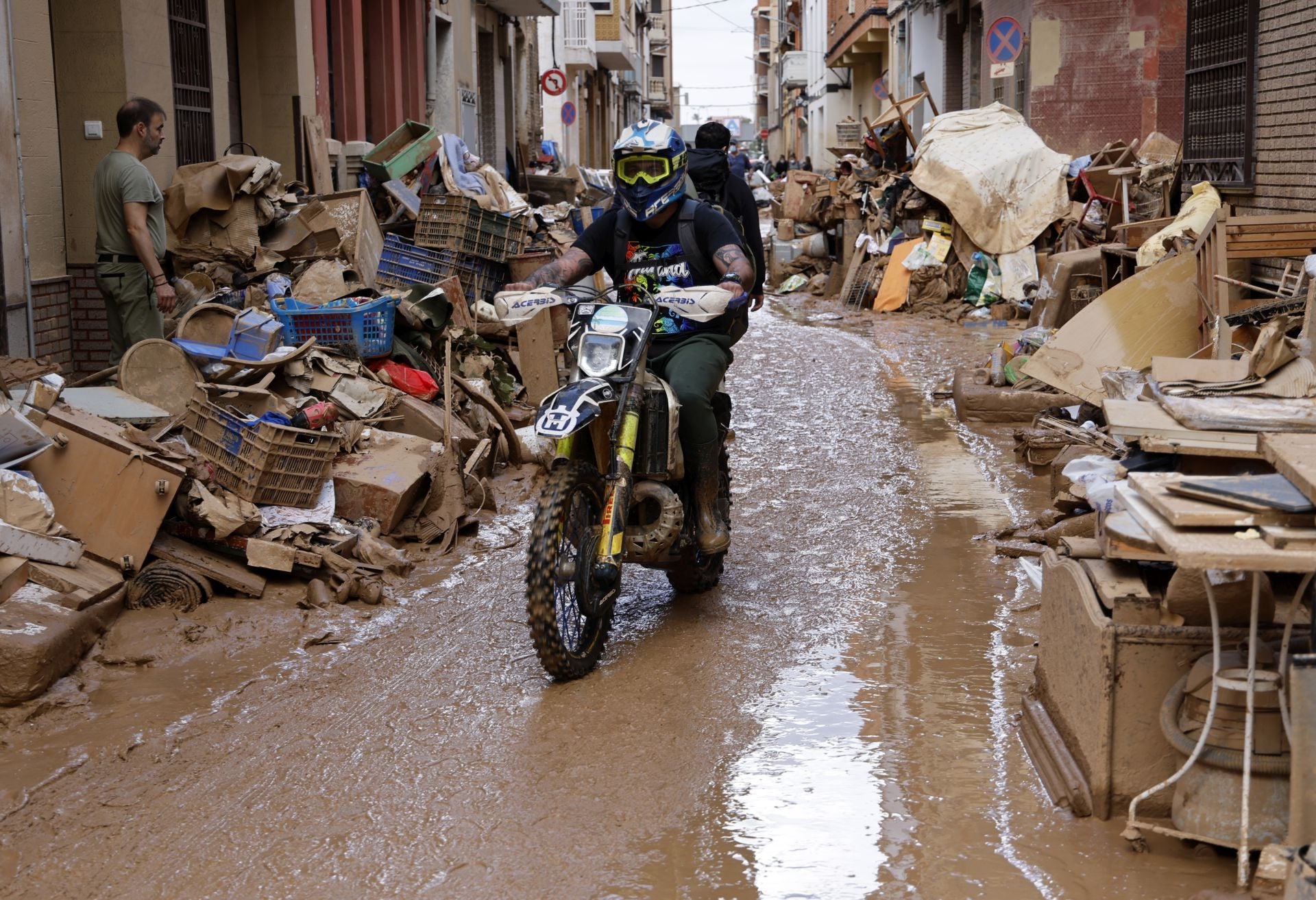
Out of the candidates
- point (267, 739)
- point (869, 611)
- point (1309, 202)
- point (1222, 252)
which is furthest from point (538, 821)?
point (1309, 202)

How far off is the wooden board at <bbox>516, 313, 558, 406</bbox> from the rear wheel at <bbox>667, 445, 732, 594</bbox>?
170 inches

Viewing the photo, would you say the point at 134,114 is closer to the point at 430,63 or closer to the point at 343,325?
the point at 343,325

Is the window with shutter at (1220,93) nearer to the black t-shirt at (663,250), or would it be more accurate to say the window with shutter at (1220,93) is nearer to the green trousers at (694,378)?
the black t-shirt at (663,250)

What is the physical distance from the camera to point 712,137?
365 inches

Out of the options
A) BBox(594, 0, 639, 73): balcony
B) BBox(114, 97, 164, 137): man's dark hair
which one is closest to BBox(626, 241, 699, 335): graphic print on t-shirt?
BBox(114, 97, 164, 137): man's dark hair

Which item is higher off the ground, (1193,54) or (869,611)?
(1193,54)

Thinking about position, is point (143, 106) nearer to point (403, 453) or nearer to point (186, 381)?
point (186, 381)

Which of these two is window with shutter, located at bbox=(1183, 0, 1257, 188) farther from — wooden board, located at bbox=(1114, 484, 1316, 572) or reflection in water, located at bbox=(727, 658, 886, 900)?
wooden board, located at bbox=(1114, 484, 1316, 572)

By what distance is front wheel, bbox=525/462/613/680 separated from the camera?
4.59 meters

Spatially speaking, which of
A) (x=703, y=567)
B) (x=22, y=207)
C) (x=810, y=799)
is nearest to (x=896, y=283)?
(x=22, y=207)

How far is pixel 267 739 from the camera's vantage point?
173 inches

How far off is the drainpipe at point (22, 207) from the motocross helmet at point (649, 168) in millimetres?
4613

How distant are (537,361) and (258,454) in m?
4.03

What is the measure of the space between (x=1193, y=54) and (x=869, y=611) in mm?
7355
